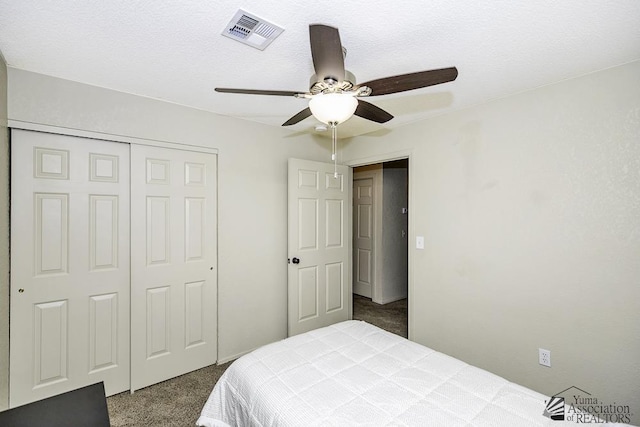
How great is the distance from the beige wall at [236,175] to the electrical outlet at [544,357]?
2.27m

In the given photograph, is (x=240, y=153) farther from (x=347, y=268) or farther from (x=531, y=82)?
(x=531, y=82)

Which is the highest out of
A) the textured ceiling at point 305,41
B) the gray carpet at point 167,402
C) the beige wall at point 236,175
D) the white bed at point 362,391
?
the textured ceiling at point 305,41

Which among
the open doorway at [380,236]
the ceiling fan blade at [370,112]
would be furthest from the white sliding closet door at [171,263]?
the open doorway at [380,236]

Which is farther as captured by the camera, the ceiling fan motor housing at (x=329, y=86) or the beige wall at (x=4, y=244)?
the beige wall at (x=4, y=244)

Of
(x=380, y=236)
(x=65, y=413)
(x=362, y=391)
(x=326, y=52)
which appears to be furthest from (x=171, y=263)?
(x=380, y=236)

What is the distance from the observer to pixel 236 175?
292 centimetres

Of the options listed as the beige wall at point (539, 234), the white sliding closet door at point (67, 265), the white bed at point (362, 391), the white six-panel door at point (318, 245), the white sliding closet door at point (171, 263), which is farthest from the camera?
the white six-panel door at point (318, 245)

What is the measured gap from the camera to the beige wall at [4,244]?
1.83 m

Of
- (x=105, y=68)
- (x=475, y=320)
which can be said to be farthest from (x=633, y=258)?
(x=105, y=68)

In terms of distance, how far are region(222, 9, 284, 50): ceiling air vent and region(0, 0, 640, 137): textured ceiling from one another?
0.04 meters

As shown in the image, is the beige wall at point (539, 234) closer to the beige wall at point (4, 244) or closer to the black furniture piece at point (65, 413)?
the black furniture piece at point (65, 413)

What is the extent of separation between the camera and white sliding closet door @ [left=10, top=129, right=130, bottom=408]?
199 centimetres

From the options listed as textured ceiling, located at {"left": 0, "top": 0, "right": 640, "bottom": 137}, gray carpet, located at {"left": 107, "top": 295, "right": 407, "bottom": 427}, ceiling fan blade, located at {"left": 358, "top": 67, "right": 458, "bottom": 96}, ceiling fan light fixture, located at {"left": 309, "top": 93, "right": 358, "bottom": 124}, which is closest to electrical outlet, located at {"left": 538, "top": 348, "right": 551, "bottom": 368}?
textured ceiling, located at {"left": 0, "top": 0, "right": 640, "bottom": 137}

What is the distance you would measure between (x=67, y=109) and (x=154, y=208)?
0.88 metres
